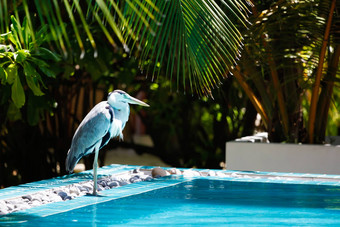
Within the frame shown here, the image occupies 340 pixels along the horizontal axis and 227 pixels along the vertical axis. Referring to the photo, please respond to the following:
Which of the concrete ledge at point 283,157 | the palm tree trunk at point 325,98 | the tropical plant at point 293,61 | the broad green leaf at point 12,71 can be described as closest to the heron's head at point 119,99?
the broad green leaf at point 12,71

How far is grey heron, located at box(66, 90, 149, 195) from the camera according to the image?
11.1ft

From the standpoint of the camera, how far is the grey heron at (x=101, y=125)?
3.39 metres

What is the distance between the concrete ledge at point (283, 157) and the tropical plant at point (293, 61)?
33 cm

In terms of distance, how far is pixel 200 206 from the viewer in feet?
11.0

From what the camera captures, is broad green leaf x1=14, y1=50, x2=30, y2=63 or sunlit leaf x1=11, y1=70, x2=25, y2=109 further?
sunlit leaf x1=11, y1=70, x2=25, y2=109

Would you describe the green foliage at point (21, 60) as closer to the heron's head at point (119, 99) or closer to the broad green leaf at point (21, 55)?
the broad green leaf at point (21, 55)

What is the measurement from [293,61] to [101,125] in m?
2.63

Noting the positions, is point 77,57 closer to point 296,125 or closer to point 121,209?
point 296,125

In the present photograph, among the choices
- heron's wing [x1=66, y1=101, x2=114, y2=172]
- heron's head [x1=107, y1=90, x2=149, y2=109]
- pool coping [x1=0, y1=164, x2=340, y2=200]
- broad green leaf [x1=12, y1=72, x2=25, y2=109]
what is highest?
broad green leaf [x1=12, y1=72, x2=25, y2=109]

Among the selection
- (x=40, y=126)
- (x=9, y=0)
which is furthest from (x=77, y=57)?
(x=40, y=126)

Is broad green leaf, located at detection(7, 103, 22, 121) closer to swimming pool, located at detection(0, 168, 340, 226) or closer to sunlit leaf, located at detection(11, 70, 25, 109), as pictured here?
sunlit leaf, located at detection(11, 70, 25, 109)

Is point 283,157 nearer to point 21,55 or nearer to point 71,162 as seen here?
point 71,162

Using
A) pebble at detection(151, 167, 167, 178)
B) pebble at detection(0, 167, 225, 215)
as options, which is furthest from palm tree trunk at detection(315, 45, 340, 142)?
pebble at detection(151, 167, 167, 178)

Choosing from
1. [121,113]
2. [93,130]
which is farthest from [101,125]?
[121,113]
